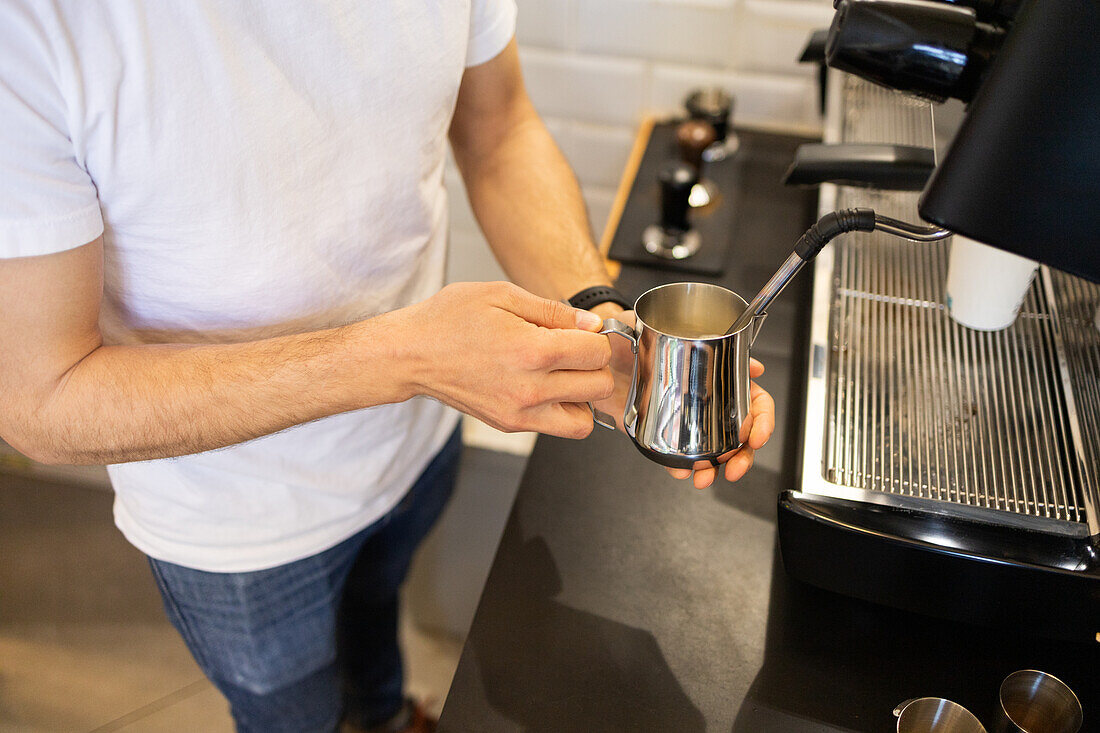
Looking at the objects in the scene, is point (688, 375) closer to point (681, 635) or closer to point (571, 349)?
point (571, 349)

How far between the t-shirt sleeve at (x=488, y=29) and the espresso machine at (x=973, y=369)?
1.18ft

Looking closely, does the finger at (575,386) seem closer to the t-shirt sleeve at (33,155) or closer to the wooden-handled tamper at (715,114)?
the t-shirt sleeve at (33,155)

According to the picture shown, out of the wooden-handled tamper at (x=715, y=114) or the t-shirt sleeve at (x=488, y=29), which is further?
the wooden-handled tamper at (x=715, y=114)

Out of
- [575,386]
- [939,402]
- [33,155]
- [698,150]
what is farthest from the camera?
[698,150]

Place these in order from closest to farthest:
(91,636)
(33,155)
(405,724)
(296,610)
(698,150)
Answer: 1. (33,155)
2. (296,610)
3. (698,150)
4. (405,724)
5. (91,636)

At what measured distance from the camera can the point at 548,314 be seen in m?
0.71

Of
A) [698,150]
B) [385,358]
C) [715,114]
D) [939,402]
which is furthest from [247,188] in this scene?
[715,114]

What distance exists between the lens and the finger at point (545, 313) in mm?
697

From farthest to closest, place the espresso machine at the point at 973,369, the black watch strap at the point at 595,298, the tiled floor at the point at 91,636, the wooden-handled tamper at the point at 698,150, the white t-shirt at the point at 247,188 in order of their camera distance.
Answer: the tiled floor at the point at 91,636 → the wooden-handled tamper at the point at 698,150 → the black watch strap at the point at 595,298 → the white t-shirt at the point at 247,188 → the espresso machine at the point at 973,369

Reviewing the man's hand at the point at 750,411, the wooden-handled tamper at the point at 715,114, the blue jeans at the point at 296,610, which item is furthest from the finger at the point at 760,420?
the wooden-handled tamper at the point at 715,114

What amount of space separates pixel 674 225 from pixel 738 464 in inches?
24.2

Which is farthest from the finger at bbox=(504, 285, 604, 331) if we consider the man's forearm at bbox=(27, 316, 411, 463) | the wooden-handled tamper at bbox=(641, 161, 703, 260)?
the wooden-handled tamper at bbox=(641, 161, 703, 260)

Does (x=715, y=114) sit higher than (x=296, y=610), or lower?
higher

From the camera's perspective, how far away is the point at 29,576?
6.48ft
